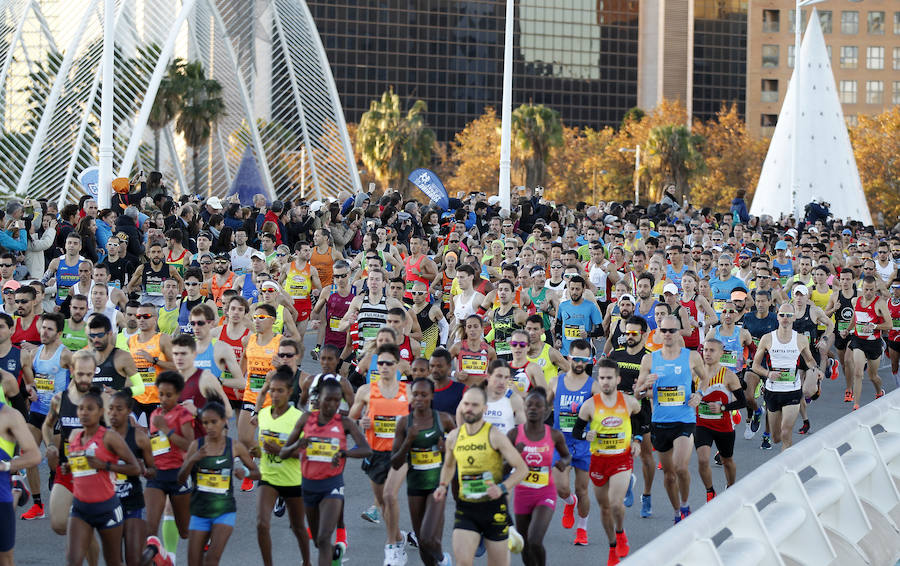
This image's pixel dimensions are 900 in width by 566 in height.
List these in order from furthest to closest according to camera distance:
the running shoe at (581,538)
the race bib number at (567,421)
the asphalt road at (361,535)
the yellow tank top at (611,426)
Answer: the race bib number at (567,421) < the running shoe at (581,538) < the yellow tank top at (611,426) < the asphalt road at (361,535)

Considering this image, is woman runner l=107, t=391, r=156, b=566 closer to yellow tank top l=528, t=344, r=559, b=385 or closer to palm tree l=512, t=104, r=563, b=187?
yellow tank top l=528, t=344, r=559, b=385

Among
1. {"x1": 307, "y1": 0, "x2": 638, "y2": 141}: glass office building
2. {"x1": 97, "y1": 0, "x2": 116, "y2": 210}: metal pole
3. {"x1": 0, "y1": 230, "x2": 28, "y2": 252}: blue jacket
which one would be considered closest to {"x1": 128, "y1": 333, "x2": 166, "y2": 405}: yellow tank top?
{"x1": 0, "y1": 230, "x2": 28, "y2": 252}: blue jacket

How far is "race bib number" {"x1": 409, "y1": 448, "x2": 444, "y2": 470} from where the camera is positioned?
9070mm

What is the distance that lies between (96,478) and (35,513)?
287cm

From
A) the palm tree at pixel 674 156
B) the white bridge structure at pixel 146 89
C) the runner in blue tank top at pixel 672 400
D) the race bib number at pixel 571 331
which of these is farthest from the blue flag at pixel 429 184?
the palm tree at pixel 674 156

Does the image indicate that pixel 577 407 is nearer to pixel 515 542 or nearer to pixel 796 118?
pixel 515 542

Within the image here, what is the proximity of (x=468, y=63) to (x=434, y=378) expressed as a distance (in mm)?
102499

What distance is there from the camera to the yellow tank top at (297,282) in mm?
16750

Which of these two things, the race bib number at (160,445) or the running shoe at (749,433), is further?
the running shoe at (749,433)

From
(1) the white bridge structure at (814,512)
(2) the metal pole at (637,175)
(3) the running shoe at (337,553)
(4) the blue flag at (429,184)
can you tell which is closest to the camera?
(1) the white bridge structure at (814,512)

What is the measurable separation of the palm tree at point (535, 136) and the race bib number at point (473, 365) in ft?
177

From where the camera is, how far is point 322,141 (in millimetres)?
38844

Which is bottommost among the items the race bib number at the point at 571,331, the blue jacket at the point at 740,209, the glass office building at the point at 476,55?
the race bib number at the point at 571,331

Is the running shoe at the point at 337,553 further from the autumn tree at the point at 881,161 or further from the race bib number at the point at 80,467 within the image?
the autumn tree at the point at 881,161
